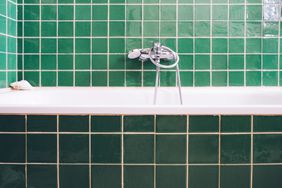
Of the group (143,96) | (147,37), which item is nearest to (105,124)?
(143,96)

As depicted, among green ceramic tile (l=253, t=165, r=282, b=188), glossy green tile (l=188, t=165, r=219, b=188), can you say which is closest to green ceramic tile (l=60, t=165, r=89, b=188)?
glossy green tile (l=188, t=165, r=219, b=188)

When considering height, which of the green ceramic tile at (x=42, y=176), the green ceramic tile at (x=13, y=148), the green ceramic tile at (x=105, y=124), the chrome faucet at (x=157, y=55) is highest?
the chrome faucet at (x=157, y=55)

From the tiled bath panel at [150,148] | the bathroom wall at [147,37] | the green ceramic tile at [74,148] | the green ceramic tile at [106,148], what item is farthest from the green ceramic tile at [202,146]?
the bathroom wall at [147,37]

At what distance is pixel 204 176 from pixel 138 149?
0.29 metres

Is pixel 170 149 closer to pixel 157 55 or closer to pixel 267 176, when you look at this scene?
pixel 267 176

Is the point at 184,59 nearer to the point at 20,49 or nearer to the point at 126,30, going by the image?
the point at 126,30

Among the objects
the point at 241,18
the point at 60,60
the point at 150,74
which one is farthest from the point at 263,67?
the point at 60,60

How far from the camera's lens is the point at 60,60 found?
2.66 metres

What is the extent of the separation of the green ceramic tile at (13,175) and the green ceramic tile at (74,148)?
179 mm

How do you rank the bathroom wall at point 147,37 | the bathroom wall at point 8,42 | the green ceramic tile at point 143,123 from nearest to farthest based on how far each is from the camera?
1. the green ceramic tile at point 143,123
2. the bathroom wall at point 8,42
3. the bathroom wall at point 147,37

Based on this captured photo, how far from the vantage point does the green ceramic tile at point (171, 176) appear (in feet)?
5.11

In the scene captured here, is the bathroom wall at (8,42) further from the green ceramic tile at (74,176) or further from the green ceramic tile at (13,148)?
the green ceramic tile at (74,176)

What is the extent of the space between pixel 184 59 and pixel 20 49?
1156mm

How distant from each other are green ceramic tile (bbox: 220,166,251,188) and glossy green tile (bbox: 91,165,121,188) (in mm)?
428
